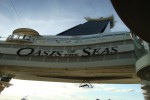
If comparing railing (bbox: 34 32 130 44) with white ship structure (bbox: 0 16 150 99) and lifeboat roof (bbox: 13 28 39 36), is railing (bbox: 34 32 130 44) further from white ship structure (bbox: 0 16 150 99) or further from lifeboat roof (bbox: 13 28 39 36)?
lifeboat roof (bbox: 13 28 39 36)

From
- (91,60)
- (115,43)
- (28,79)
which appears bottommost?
(28,79)

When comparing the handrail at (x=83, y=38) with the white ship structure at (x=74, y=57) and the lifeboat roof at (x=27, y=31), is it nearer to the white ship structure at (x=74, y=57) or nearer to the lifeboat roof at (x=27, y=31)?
the white ship structure at (x=74, y=57)

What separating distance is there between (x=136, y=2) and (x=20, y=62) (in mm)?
28655

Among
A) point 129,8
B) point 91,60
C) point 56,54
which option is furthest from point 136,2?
point 56,54

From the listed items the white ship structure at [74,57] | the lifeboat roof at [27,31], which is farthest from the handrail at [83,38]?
the lifeboat roof at [27,31]

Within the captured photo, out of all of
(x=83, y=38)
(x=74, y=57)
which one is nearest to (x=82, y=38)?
(x=83, y=38)

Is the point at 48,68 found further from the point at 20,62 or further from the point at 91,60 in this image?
the point at 91,60

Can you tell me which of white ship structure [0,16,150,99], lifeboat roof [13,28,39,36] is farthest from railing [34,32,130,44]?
lifeboat roof [13,28,39,36]

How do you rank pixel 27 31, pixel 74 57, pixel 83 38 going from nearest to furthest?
pixel 74 57 → pixel 83 38 → pixel 27 31

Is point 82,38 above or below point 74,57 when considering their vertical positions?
above

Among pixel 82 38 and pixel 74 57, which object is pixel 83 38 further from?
pixel 74 57

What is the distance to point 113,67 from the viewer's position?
27.1 meters

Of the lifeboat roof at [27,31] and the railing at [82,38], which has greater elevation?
the lifeboat roof at [27,31]

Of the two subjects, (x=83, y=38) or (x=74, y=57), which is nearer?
(x=74, y=57)
